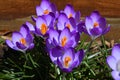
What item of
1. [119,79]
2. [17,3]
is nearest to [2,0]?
[17,3]

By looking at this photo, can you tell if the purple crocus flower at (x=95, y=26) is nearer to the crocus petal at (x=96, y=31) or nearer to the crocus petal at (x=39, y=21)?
the crocus petal at (x=96, y=31)

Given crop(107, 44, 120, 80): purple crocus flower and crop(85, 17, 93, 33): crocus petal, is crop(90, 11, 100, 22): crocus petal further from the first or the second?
crop(107, 44, 120, 80): purple crocus flower

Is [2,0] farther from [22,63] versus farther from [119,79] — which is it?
[119,79]

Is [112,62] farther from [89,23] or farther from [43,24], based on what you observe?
[43,24]

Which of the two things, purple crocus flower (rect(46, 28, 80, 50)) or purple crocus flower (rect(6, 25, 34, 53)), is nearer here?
purple crocus flower (rect(46, 28, 80, 50))

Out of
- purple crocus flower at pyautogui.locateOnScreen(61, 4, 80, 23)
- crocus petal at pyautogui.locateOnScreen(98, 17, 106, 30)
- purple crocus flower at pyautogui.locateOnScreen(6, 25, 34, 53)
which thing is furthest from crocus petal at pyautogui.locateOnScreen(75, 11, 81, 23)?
purple crocus flower at pyautogui.locateOnScreen(6, 25, 34, 53)

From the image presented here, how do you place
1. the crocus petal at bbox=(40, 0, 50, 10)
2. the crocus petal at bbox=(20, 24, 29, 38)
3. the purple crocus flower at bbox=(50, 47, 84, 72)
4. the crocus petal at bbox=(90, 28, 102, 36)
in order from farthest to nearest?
the crocus petal at bbox=(40, 0, 50, 10)
the crocus petal at bbox=(20, 24, 29, 38)
the crocus petal at bbox=(90, 28, 102, 36)
the purple crocus flower at bbox=(50, 47, 84, 72)

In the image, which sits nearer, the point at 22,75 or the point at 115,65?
the point at 115,65

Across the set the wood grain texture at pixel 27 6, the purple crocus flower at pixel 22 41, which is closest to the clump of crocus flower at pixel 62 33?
the purple crocus flower at pixel 22 41
